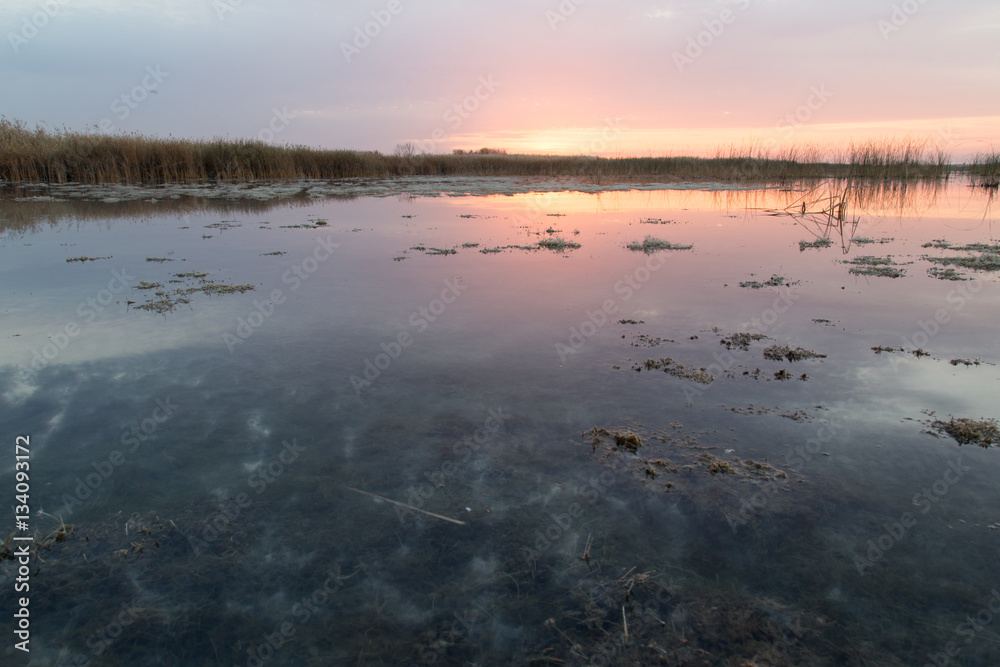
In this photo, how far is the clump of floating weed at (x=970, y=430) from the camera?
3588mm

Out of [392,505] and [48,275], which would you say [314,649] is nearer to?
[392,505]

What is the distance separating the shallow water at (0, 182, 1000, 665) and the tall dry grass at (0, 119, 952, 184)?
2177 centimetres

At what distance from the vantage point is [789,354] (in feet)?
16.7

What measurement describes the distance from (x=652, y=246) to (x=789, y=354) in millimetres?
5871

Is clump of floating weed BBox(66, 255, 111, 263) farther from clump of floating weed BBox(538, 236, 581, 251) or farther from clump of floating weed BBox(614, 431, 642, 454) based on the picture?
clump of floating weed BBox(614, 431, 642, 454)

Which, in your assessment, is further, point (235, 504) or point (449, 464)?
point (449, 464)

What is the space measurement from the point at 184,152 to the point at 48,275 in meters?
22.3

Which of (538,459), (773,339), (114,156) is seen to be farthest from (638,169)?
(538,459)

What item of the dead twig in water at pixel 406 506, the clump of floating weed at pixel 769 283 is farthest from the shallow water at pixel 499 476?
the clump of floating weed at pixel 769 283

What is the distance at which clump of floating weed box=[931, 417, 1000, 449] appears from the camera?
359cm

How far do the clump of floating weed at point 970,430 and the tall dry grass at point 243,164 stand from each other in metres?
22.0

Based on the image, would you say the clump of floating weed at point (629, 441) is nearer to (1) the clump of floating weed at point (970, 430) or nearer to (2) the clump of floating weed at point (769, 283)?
(1) the clump of floating weed at point (970, 430)

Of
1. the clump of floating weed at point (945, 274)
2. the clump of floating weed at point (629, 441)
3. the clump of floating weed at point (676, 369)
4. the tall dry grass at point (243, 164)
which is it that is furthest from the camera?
the tall dry grass at point (243, 164)

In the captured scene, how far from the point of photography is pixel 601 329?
19.0ft
